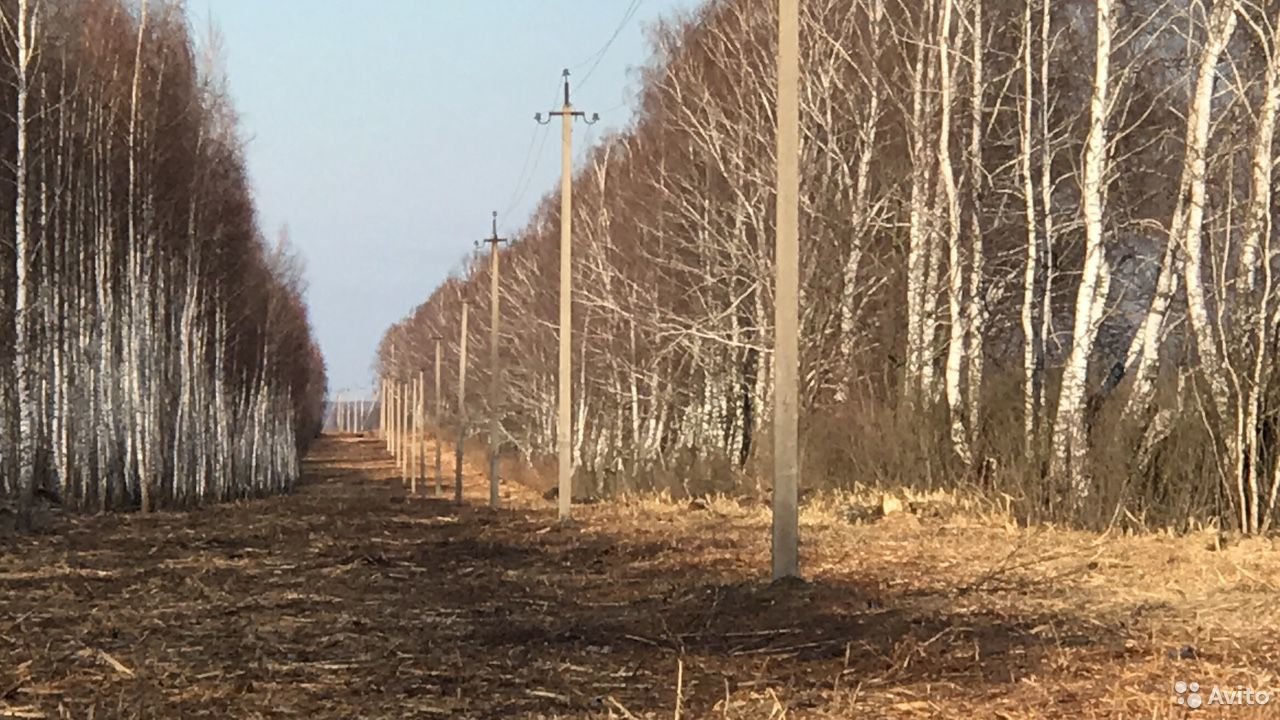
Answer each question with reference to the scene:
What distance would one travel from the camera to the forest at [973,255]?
13398 millimetres

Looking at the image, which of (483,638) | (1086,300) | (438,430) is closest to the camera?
(483,638)

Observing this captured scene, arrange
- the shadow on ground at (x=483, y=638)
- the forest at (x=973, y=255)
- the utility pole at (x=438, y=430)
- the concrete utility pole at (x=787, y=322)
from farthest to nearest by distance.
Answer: the utility pole at (x=438, y=430), the forest at (x=973, y=255), the concrete utility pole at (x=787, y=322), the shadow on ground at (x=483, y=638)

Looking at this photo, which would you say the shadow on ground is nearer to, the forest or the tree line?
the forest

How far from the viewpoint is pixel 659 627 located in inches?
377

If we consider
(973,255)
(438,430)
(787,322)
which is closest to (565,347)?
(973,255)

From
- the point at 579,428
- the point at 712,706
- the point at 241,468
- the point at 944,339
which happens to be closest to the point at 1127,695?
the point at 712,706

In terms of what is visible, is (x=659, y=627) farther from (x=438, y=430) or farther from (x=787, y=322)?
(x=438, y=430)

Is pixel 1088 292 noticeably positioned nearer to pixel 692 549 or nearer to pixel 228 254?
pixel 692 549

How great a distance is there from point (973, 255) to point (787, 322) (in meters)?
7.66

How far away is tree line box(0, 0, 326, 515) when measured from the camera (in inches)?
860

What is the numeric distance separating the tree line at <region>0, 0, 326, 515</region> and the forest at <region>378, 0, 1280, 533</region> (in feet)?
29.9

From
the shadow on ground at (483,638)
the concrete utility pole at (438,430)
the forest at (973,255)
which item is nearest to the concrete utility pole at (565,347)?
the forest at (973,255)

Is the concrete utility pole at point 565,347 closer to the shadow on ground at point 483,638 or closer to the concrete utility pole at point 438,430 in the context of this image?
the shadow on ground at point 483,638

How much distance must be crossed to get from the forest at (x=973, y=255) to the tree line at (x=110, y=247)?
9102mm
